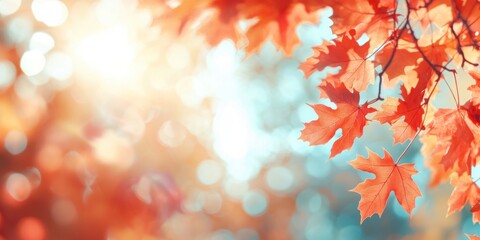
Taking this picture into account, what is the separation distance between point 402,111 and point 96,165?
4.33 ft

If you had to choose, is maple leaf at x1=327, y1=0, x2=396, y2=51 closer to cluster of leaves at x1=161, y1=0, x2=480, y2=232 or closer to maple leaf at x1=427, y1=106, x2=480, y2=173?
cluster of leaves at x1=161, y1=0, x2=480, y2=232

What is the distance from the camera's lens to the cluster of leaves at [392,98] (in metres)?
0.84

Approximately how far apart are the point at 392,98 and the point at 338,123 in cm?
10

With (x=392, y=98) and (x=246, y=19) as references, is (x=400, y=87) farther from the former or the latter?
(x=246, y=19)

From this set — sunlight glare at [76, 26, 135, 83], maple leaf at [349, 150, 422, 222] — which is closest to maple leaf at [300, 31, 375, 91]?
maple leaf at [349, 150, 422, 222]

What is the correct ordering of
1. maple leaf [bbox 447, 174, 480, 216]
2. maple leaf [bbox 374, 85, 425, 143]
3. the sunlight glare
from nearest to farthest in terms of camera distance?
maple leaf [bbox 374, 85, 425, 143], maple leaf [bbox 447, 174, 480, 216], the sunlight glare

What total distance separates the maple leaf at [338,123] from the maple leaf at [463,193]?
0.80 ft

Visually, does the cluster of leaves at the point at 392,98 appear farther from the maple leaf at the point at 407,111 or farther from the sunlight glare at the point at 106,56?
the sunlight glare at the point at 106,56

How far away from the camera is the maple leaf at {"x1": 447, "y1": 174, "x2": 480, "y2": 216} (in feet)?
3.07

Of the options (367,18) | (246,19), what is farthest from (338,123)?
(246,19)

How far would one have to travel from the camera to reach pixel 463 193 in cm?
95

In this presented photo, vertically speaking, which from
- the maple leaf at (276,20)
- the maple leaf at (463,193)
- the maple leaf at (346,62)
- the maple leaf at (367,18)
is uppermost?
the maple leaf at (276,20)

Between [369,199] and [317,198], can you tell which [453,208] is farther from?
[317,198]

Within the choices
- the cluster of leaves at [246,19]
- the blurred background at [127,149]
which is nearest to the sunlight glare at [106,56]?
the blurred background at [127,149]
